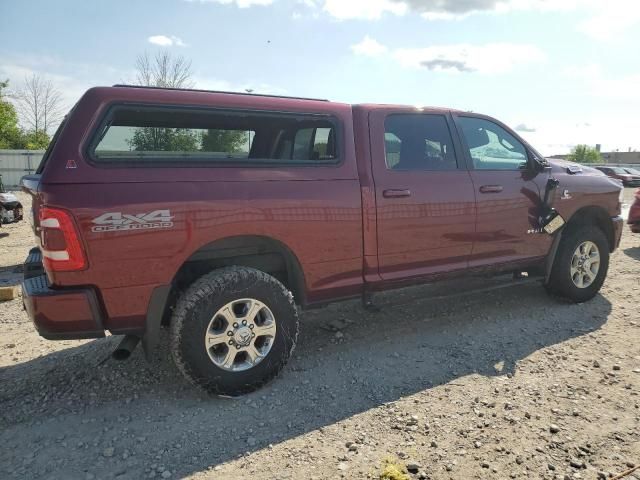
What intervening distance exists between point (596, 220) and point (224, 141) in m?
3.97

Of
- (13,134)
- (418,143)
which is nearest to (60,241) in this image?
(418,143)

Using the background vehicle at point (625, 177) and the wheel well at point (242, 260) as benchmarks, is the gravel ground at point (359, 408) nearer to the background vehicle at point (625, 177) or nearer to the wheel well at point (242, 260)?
the wheel well at point (242, 260)

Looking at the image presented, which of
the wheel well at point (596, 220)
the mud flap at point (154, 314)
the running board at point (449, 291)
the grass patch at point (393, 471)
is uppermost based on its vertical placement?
the wheel well at point (596, 220)

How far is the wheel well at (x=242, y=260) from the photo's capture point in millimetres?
3041

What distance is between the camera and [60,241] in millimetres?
2535

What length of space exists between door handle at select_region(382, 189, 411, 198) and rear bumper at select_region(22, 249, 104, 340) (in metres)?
2.08

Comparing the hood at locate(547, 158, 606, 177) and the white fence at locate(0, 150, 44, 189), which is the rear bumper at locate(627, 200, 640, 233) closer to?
the hood at locate(547, 158, 606, 177)

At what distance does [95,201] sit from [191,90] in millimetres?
957

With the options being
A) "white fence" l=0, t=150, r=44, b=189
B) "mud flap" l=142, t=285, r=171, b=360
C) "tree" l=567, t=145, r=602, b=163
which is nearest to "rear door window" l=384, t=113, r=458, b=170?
"mud flap" l=142, t=285, r=171, b=360

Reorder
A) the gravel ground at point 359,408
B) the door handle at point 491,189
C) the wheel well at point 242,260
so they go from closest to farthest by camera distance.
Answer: the gravel ground at point 359,408
the wheel well at point 242,260
the door handle at point 491,189

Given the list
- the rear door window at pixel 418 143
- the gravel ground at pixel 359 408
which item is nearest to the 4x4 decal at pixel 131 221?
the gravel ground at pixel 359 408

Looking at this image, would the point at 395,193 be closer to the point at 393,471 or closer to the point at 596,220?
the point at 393,471

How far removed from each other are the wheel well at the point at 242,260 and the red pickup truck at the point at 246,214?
A: 11 mm

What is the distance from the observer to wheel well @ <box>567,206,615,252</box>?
15.6 feet
